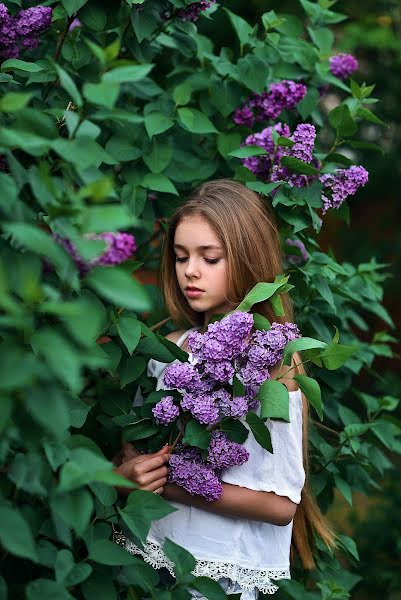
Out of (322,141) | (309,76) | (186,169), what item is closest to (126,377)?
(186,169)

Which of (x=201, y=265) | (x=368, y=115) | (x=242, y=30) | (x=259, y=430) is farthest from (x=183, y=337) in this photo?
(x=242, y=30)

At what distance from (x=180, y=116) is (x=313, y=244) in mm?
564

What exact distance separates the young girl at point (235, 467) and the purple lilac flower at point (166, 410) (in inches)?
4.0

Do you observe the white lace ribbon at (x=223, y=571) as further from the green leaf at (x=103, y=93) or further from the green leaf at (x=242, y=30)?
the green leaf at (x=242, y=30)

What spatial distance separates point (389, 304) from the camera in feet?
22.6

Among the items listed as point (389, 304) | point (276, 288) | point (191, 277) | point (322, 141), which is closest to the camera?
point (276, 288)

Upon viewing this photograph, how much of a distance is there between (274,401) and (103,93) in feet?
2.59

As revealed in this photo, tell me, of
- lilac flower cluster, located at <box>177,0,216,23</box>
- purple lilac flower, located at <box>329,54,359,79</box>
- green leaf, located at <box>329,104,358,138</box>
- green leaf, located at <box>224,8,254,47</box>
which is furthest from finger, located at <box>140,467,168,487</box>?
purple lilac flower, located at <box>329,54,359,79</box>

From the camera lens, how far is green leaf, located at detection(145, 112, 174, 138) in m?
2.26

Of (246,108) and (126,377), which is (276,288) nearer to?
(126,377)

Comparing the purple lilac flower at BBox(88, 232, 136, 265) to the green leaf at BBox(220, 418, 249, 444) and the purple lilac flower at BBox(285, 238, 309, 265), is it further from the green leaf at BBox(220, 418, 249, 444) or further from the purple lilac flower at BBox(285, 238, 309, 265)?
the purple lilac flower at BBox(285, 238, 309, 265)

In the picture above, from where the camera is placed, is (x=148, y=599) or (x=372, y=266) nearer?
(x=148, y=599)

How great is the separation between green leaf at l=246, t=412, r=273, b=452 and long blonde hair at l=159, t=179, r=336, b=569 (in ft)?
0.80

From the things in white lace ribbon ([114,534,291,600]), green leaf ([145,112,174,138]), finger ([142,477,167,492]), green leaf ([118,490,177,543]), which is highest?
green leaf ([145,112,174,138])
